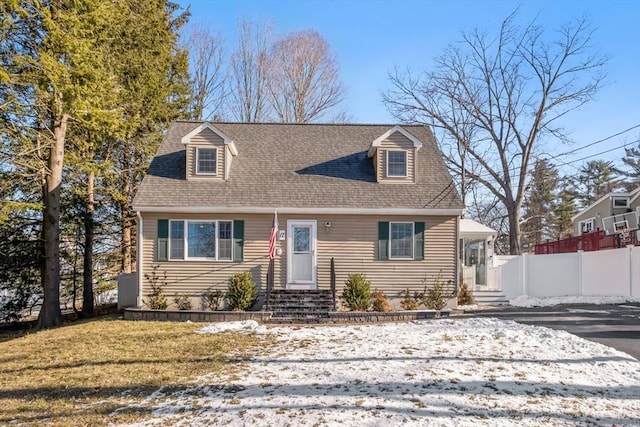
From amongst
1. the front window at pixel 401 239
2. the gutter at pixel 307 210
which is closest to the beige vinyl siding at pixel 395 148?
the gutter at pixel 307 210

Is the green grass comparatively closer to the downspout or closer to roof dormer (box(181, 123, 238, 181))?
the downspout

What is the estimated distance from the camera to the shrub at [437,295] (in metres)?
12.8

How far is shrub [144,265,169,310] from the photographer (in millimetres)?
12656

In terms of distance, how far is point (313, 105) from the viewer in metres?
27.7

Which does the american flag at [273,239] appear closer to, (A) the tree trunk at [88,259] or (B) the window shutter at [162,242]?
(B) the window shutter at [162,242]

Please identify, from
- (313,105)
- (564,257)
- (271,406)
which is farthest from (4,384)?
(313,105)

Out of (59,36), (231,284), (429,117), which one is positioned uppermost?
(429,117)

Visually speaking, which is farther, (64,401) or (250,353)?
(250,353)

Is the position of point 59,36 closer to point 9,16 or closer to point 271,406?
point 9,16

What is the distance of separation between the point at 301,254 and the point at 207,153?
173 inches

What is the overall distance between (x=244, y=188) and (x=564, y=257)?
1215cm

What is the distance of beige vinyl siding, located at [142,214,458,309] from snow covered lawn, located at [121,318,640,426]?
16.1 feet

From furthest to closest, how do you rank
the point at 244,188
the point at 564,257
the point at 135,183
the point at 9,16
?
1. the point at 135,183
2. the point at 564,257
3. the point at 244,188
4. the point at 9,16

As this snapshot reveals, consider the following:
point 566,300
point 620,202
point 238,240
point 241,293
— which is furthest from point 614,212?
point 241,293
